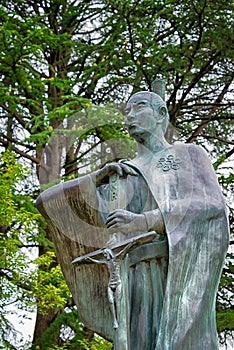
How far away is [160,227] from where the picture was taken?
15.3 feet

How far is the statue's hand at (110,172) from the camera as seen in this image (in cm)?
480

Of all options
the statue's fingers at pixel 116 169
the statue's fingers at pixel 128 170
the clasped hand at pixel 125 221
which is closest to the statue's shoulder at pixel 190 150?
the statue's fingers at pixel 128 170

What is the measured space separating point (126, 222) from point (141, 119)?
794mm

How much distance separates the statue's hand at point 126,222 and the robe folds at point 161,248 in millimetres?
143

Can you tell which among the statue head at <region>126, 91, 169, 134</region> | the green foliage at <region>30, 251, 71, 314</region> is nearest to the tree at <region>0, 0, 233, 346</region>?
the green foliage at <region>30, 251, 71, 314</region>

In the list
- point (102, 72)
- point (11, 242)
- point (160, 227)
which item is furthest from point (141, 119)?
point (102, 72)

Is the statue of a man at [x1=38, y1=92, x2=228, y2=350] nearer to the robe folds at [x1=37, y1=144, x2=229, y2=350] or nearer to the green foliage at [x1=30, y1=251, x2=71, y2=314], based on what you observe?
the robe folds at [x1=37, y1=144, x2=229, y2=350]

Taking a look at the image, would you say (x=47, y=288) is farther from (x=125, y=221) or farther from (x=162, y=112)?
(x=125, y=221)

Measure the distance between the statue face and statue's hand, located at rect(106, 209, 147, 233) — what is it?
2.17 ft

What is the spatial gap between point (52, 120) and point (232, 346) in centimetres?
444

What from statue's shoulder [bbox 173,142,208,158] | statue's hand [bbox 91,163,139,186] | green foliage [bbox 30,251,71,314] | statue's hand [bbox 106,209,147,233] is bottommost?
green foliage [bbox 30,251,71,314]

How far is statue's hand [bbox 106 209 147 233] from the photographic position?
460 cm

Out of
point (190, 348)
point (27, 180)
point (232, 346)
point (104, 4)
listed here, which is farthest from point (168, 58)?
point (190, 348)

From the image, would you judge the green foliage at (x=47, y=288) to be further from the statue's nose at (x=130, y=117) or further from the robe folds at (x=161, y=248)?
the statue's nose at (x=130, y=117)
